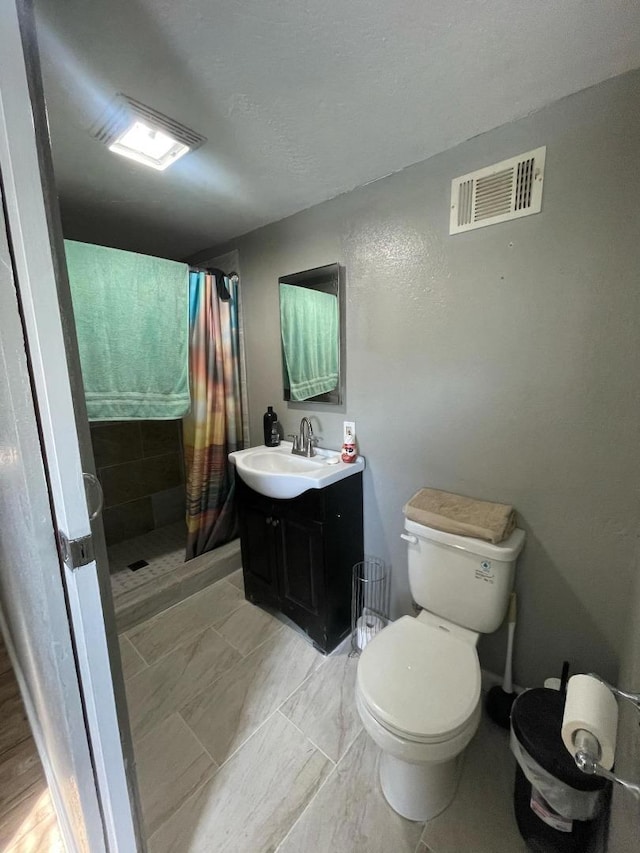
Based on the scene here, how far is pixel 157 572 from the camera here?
6.75ft

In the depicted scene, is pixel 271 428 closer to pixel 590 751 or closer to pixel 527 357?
pixel 527 357

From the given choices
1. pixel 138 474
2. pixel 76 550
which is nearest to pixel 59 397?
pixel 76 550

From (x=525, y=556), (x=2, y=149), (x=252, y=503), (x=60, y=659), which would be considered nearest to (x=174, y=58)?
(x=2, y=149)

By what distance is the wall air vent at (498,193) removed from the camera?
112 cm

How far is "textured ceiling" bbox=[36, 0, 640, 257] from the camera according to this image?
0.78m

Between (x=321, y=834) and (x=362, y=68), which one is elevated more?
(x=362, y=68)

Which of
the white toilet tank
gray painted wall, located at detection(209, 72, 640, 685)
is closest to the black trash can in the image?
the white toilet tank

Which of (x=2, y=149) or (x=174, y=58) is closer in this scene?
(x=2, y=149)

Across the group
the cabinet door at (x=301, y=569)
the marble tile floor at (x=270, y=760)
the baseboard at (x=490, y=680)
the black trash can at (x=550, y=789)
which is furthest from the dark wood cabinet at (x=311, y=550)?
the black trash can at (x=550, y=789)

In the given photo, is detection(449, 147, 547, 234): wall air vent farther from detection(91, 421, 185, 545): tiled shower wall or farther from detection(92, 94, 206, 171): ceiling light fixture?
detection(91, 421, 185, 545): tiled shower wall

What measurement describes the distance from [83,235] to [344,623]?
2594 millimetres

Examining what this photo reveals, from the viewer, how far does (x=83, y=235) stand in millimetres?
1974

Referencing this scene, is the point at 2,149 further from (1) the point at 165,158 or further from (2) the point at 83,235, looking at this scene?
(2) the point at 83,235

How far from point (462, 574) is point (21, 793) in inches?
65.5
